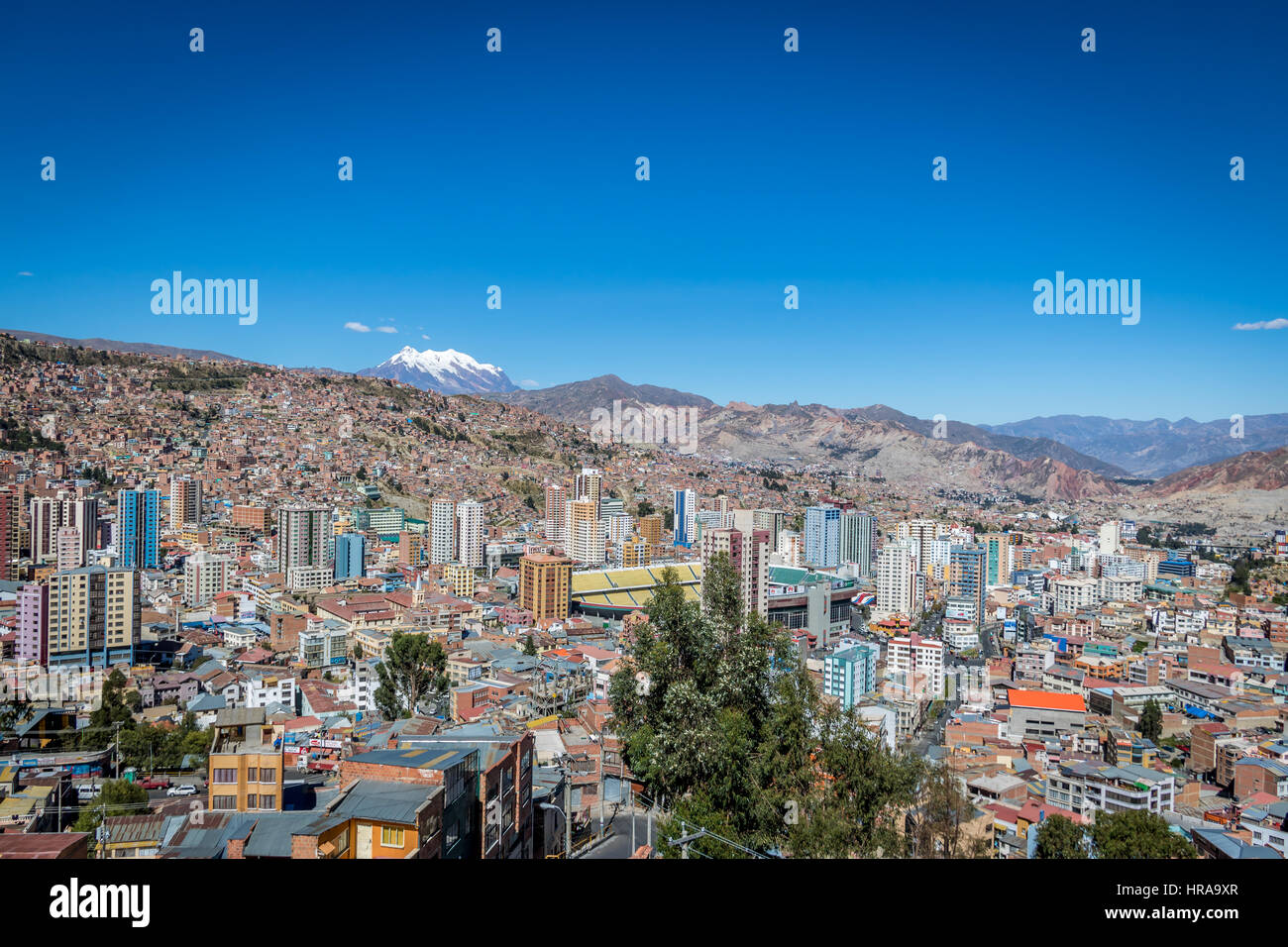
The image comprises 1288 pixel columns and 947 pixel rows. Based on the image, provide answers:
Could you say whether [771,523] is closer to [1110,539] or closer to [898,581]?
[898,581]

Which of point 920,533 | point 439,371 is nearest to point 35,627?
point 920,533

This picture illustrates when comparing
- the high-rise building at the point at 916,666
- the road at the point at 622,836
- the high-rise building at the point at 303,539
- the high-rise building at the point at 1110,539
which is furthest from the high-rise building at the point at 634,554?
the road at the point at 622,836

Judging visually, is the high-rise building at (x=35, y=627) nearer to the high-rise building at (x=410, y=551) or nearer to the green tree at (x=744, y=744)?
the green tree at (x=744, y=744)

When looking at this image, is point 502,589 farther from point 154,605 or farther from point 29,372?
point 29,372

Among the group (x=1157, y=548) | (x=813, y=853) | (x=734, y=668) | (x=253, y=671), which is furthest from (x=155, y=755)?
(x=1157, y=548)

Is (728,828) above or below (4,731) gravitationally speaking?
above

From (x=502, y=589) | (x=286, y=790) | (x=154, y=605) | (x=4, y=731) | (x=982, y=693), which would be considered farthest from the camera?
(x=502, y=589)
